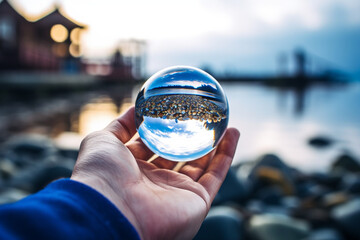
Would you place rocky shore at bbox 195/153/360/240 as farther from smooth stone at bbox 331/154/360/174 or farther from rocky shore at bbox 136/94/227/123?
rocky shore at bbox 136/94/227/123

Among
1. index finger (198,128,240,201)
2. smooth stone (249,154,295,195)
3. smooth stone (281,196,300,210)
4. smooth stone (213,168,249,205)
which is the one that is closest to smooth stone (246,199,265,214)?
smooth stone (213,168,249,205)

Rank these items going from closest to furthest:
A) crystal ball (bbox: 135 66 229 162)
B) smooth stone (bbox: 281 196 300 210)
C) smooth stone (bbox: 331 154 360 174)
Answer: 1. crystal ball (bbox: 135 66 229 162)
2. smooth stone (bbox: 281 196 300 210)
3. smooth stone (bbox: 331 154 360 174)

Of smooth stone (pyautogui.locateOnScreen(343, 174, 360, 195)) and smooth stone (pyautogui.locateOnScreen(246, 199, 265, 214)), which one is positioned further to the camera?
smooth stone (pyautogui.locateOnScreen(343, 174, 360, 195))

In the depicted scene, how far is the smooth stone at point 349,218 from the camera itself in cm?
296

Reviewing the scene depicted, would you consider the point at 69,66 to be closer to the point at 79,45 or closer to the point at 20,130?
the point at 79,45

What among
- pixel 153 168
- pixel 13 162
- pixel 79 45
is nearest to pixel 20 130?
pixel 13 162

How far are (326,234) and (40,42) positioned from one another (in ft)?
66.6

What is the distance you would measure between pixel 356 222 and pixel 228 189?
1.42 m

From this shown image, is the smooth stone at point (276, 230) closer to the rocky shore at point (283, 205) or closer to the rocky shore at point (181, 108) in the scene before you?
the rocky shore at point (283, 205)

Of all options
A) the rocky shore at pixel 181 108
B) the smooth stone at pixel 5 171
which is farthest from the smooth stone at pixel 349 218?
the smooth stone at pixel 5 171

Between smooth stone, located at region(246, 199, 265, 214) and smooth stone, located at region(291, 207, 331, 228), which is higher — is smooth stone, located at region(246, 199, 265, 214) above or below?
below

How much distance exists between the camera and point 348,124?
11930 millimetres

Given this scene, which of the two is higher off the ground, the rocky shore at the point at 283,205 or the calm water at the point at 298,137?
the rocky shore at the point at 283,205

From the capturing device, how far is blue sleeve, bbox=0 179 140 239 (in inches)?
37.4
